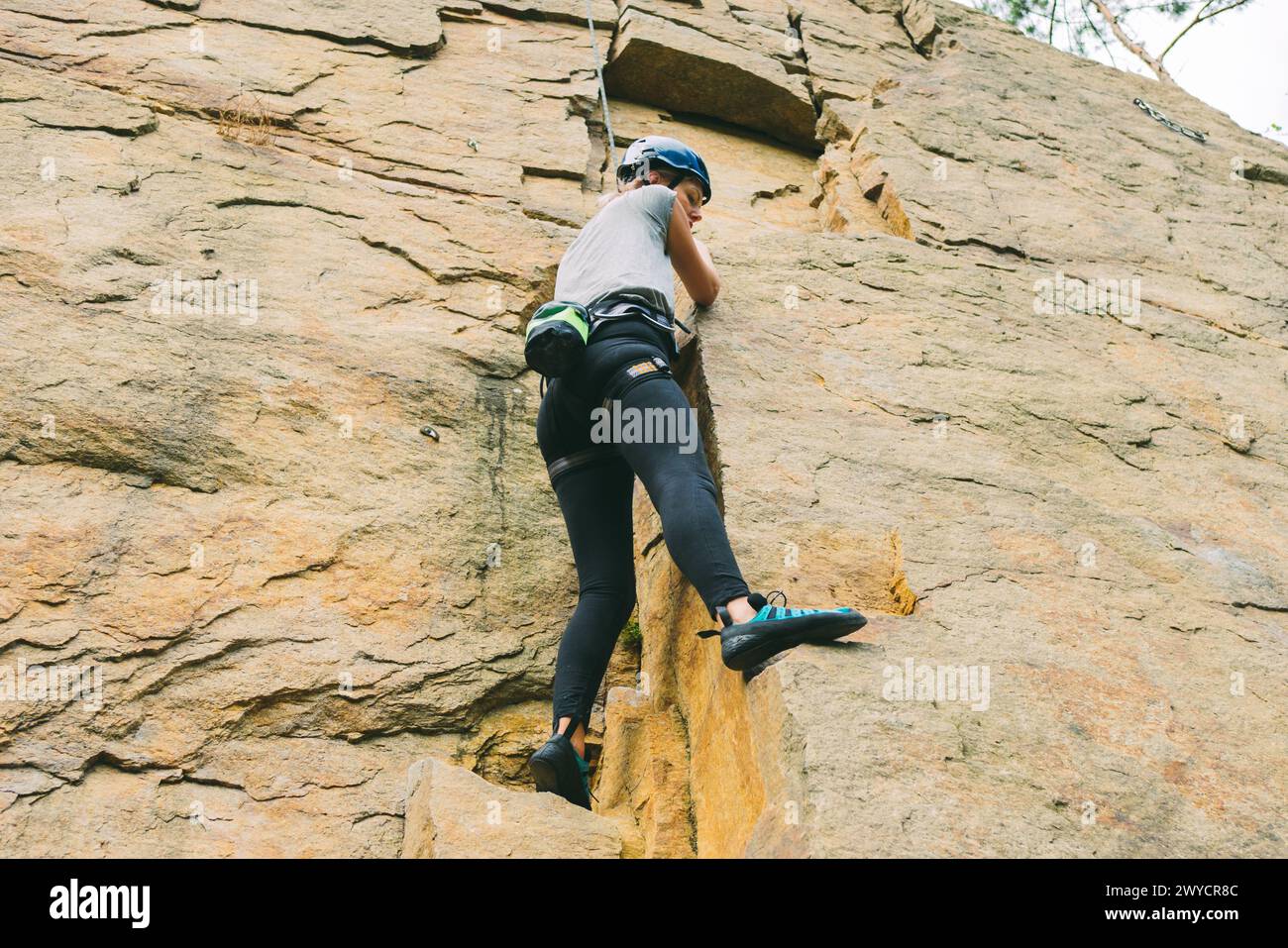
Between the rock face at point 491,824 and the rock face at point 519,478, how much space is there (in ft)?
0.14

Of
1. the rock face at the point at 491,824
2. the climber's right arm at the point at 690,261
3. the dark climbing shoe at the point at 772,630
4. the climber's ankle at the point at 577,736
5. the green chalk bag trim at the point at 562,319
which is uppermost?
the climber's right arm at the point at 690,261

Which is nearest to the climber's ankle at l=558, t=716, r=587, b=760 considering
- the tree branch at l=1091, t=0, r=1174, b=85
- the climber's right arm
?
the climber's right arm

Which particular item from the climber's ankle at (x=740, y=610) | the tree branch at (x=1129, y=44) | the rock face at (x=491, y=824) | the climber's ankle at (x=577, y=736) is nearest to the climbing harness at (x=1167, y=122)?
the tree branch at (x=1129, y=44)

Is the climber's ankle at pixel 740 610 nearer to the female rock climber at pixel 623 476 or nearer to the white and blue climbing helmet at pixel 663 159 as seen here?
the female rock climber at pixel 623 476

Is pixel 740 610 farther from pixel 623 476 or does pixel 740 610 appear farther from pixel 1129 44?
pixel 1129 44

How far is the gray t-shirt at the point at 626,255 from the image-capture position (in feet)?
12.6

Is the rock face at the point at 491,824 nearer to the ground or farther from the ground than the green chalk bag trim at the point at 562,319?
nearer to the ground

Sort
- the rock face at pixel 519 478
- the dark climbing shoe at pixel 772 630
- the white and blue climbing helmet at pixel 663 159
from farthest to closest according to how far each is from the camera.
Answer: the white and blue climbing helmet at pixel 663 159
the rock face at pixel 519 478
the dark climbing shoe at pixel 772 630

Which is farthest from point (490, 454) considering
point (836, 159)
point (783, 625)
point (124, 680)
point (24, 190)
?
point (836, 159)

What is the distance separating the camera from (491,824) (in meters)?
3.12

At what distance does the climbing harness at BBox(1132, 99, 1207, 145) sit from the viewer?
8297 millimetres

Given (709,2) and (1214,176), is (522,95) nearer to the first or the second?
(709,2)

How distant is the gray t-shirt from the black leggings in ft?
0.73

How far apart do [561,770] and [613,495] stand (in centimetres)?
98
